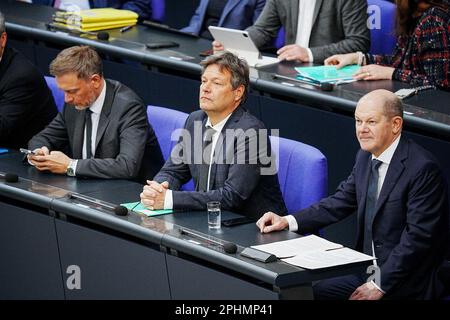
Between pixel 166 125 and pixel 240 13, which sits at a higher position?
pixel 240 13

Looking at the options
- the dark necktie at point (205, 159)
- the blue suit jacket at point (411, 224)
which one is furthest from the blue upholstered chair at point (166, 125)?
the blue suit jacket at point (411, 224)

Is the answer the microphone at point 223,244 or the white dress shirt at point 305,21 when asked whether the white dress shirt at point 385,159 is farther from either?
the white dress shirt at point 305,21

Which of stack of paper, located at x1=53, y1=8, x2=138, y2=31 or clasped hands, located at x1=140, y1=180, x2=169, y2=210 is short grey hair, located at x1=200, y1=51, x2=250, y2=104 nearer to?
clasped hands, located at x1=140, y1=180, x2=169, y2=210

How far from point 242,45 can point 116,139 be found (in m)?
1.29

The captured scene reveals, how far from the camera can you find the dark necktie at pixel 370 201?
433cm

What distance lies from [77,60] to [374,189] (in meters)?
1.60

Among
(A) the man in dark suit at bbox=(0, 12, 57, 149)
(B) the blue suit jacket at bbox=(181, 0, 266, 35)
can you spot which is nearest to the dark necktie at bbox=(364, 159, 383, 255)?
(A) the man in dark suit at bbox=(0, 12, 57, 149)

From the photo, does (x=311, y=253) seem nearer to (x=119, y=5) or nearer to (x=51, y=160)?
(x=51, y=160)

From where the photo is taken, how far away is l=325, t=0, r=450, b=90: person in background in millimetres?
5424

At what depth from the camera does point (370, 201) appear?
14.2 ft

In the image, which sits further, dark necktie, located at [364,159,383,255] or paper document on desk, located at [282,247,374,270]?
dark necktie, located at [364,159,383,255]

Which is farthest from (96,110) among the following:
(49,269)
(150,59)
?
(150,59)

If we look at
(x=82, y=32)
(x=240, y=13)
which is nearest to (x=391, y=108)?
(x=240, y=13)

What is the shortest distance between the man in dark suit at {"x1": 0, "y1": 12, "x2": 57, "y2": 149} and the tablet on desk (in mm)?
1018
